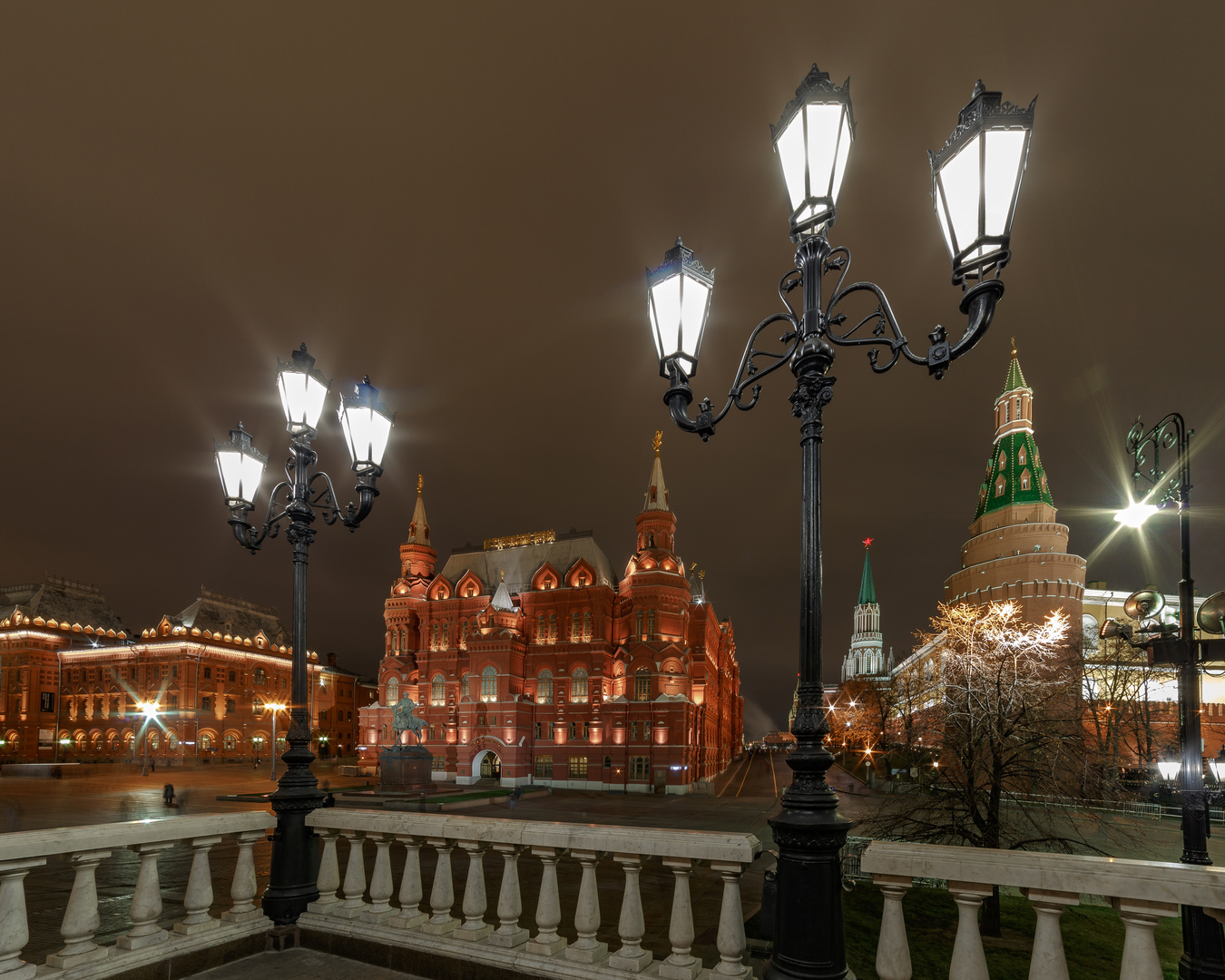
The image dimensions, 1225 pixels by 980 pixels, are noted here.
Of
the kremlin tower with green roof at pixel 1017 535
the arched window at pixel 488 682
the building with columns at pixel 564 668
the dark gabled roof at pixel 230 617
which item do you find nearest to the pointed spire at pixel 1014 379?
the kremlin tower with green roof at pixel 1017 535

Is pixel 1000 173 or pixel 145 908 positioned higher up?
pixel 1000 173

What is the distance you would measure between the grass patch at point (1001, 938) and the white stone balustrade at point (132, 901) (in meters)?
10.4

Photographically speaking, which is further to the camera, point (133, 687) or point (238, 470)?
point (133, 687)

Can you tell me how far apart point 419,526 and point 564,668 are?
22800 millimetres

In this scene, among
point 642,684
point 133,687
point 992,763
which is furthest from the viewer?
point 133,687

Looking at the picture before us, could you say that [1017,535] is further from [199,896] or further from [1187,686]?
[199,896]

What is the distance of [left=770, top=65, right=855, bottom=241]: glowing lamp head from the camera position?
16.4ft

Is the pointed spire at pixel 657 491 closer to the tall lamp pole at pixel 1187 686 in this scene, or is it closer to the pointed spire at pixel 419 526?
the pointed spire at pixel 419 526

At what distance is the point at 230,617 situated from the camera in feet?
285

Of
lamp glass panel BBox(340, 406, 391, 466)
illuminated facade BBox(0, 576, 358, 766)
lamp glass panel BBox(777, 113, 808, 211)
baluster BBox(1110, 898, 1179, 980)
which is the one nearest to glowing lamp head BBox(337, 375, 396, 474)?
lamp glass panel BBox(340, 406, 391, 466)

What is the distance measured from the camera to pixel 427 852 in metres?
19.6

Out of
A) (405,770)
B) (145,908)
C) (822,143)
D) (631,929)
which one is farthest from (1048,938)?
(405,770)

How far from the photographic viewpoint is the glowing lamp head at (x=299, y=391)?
29.3 ft

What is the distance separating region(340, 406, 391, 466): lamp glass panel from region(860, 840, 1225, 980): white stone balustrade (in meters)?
7.55
